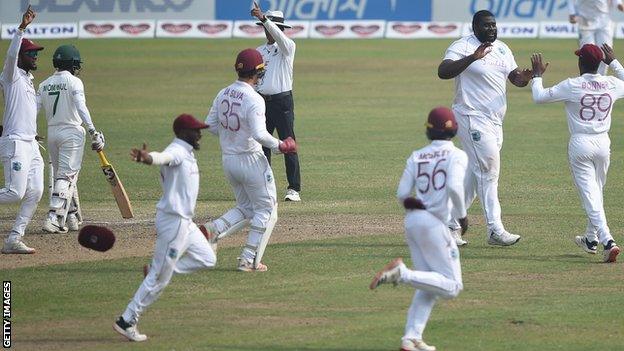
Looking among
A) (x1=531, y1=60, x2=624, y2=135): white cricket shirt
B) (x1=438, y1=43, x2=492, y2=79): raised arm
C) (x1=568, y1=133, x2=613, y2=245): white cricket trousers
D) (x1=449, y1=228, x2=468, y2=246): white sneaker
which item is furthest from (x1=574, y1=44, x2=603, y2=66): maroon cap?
(x1=449, y1=228, x2=468, y2=246): white sneaker

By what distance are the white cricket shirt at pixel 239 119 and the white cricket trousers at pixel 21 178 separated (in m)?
2.42

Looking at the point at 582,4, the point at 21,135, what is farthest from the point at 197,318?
the point at 582,4

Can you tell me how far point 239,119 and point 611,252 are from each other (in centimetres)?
418

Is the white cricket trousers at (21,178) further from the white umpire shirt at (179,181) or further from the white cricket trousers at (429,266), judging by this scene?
the white cricket trousers at (429,266)

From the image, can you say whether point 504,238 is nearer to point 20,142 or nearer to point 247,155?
point 247,155

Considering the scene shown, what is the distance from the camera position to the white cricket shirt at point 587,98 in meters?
14.1

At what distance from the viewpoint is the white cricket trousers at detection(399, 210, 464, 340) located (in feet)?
34.4

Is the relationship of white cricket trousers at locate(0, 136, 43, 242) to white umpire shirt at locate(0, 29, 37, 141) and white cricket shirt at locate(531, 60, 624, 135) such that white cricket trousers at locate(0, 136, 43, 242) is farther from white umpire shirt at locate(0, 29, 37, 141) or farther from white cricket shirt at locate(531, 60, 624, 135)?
white cricket shirt at locate(531, 60, 624, 135)

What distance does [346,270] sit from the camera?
14.0m

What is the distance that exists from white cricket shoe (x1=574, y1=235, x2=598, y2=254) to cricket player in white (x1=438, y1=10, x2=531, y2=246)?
0.68m

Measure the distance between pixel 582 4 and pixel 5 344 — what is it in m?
19.9

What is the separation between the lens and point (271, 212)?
549 inches

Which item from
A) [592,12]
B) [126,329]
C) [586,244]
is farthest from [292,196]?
[592,12]

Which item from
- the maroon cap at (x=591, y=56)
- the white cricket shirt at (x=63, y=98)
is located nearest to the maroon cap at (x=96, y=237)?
the white cricket shirt at (x=63, y=98)
